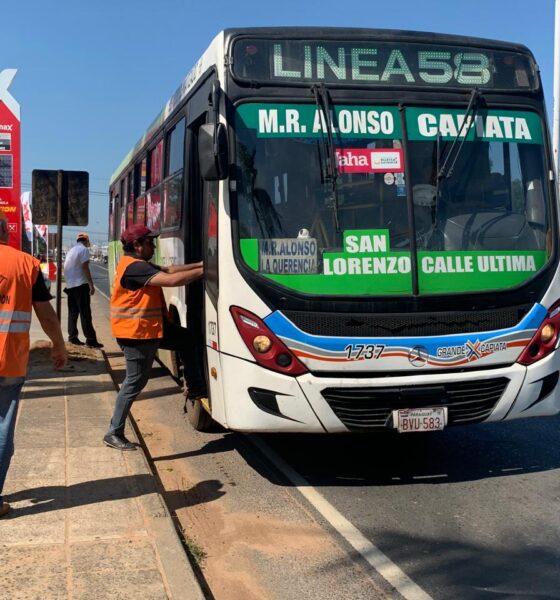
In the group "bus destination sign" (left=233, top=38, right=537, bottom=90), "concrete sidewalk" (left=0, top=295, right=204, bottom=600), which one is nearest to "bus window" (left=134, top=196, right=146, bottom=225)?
"concrete sidewalk" (left=0, top=295, right=204, bottom=600)

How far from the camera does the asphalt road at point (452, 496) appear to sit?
14.1 feet

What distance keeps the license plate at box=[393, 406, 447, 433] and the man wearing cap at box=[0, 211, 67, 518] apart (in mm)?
2405

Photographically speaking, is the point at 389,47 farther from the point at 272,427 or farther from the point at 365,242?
the point at 272,427

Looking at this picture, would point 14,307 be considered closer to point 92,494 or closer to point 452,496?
point 92,494

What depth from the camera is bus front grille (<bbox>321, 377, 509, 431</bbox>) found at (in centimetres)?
522

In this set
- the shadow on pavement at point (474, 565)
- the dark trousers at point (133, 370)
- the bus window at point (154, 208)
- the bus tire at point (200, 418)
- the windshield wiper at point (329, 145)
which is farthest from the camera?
the bus window at point (154, 208)

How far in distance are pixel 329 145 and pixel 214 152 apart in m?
0.84

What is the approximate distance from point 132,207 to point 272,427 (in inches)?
268

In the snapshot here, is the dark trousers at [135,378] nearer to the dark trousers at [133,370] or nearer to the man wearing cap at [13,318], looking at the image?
the dark trousers at [133,370]

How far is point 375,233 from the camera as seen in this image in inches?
212

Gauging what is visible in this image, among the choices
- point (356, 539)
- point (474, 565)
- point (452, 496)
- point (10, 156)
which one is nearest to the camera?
point (474, 565)

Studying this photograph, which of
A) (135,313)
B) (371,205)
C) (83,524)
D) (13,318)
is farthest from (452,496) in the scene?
(13,318)

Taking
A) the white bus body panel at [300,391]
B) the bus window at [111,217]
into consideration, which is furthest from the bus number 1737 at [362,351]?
the bus window at [111,217]

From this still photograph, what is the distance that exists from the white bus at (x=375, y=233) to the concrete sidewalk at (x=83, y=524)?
3.07 ft
